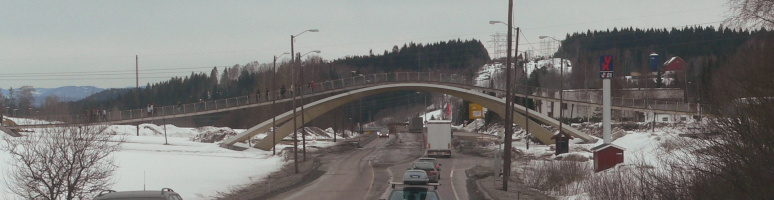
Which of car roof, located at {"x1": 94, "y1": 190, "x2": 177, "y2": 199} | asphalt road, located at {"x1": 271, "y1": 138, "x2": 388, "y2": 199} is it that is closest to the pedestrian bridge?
asphalt road, located at {"x1": 271, "y1": 138, "x2": 388, "y2": 199}

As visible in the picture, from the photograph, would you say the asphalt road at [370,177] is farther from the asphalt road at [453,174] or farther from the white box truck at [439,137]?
the white box truck at [439,137]

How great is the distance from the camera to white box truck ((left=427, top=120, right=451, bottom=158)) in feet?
214

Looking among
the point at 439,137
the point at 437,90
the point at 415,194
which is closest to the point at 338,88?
the point at 437,90

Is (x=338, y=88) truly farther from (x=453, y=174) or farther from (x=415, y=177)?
(x=415, y=177)

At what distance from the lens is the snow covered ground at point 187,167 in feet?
124

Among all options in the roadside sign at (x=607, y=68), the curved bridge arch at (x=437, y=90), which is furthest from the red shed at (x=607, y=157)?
the curved bridge arch at (x=437, y=90)

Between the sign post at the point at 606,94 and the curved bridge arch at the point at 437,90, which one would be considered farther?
the curved bridge arch at the point at 437,90

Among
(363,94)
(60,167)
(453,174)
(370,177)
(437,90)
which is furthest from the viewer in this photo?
(437,90)

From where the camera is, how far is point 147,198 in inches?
565

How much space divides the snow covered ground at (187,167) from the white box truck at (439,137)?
13.2 metres

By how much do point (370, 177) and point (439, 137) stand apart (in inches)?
856

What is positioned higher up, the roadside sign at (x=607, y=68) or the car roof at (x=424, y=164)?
the roadside sign at (x=607, y=68)

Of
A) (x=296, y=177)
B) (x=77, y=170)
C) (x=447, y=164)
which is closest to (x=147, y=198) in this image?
(x=77, y=170)

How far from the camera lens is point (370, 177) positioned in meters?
45.0
